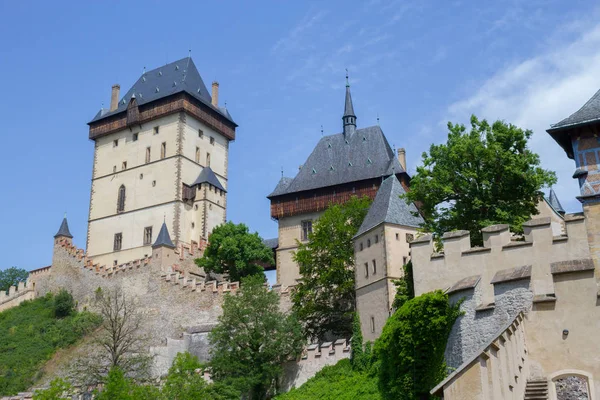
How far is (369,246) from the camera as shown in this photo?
92.6ft

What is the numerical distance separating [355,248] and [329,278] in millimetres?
2907

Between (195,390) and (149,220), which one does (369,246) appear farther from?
(149,220)

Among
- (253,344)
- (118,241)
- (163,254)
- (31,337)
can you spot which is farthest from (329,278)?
(118,241)

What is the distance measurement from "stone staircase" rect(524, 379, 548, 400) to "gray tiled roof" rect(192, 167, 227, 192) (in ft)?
119

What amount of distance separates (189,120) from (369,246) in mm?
27622

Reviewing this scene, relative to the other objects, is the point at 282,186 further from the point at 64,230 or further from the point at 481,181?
the point at 481,181

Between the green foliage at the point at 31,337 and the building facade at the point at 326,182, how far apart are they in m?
11.5

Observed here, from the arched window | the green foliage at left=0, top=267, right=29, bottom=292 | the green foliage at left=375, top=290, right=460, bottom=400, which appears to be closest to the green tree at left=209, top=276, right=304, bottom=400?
the green foliage at left=375, top=290, right=460, bottom=400

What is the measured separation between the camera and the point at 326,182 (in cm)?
4294

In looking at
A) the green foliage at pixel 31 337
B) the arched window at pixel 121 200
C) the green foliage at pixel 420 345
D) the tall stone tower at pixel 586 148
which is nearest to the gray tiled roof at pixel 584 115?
the tall stone tower at pixel 586 148

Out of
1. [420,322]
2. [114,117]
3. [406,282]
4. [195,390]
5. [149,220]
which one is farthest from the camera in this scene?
[114,117]

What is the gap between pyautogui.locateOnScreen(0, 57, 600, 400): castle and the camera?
55.7ft

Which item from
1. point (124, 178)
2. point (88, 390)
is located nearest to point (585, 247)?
point (88, 390)

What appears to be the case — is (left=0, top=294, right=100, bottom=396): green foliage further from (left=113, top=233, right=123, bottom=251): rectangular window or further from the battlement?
the battlement
